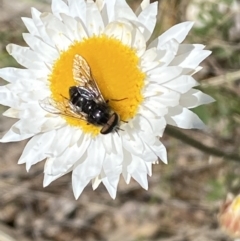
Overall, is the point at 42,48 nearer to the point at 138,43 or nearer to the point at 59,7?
the point at 59,7

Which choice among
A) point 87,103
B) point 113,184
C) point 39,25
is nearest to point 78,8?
point 39,25

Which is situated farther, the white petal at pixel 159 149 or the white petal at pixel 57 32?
the white petal at pixel 57 32

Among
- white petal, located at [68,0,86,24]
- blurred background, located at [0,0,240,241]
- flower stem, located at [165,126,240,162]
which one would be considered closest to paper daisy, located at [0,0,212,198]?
white petal, located at [68,0,86,24]

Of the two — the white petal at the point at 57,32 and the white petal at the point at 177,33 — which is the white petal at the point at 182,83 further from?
the white petal at the point at 57,32

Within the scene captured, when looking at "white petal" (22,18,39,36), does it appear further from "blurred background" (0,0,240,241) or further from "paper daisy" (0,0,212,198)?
"blurred background" (0,0,240,241)

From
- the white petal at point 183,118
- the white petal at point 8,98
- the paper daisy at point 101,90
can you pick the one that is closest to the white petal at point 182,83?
the paper daisy at point 101,90
